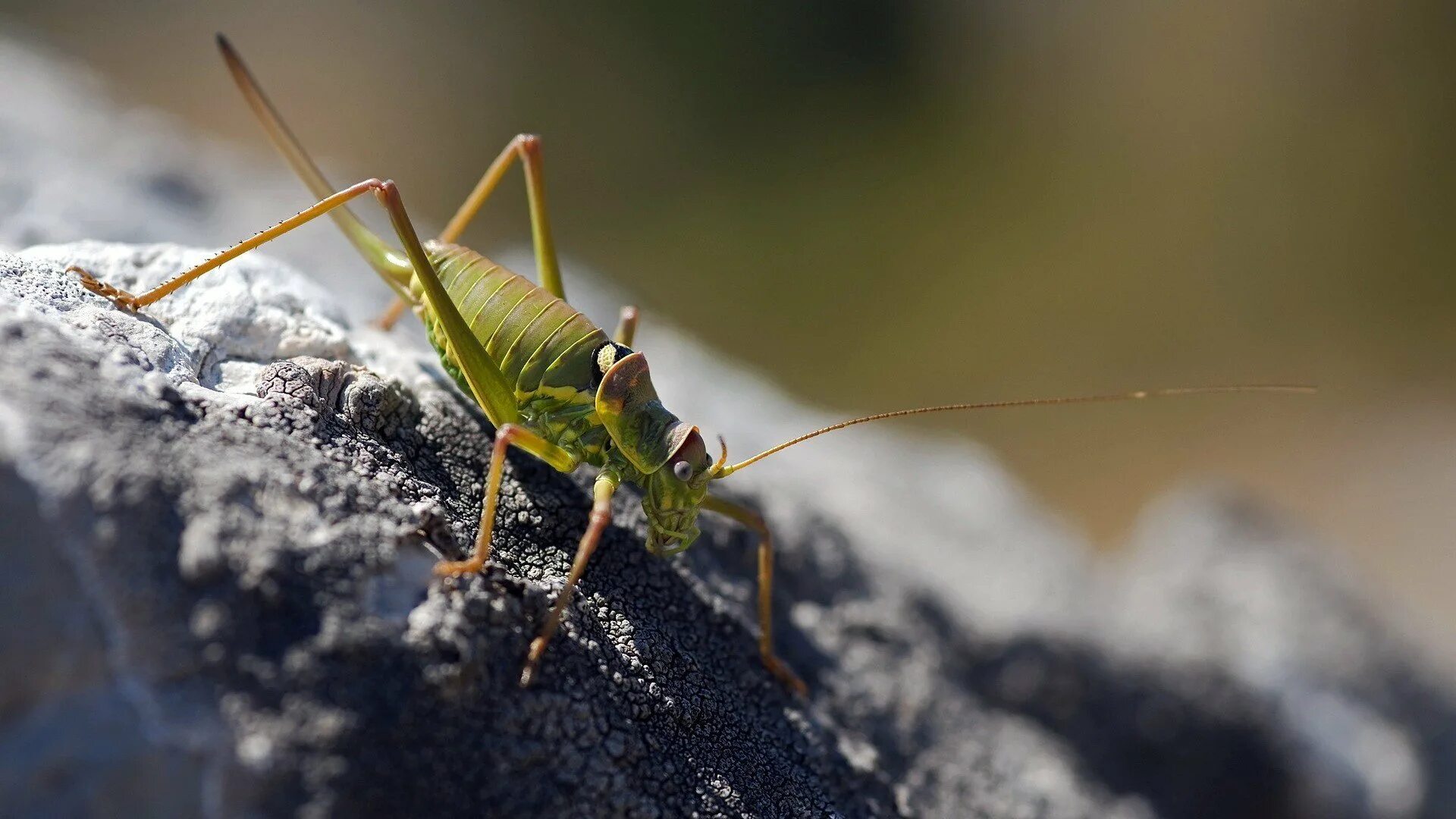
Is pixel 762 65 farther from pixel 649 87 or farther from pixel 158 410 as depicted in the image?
pixel 158 410

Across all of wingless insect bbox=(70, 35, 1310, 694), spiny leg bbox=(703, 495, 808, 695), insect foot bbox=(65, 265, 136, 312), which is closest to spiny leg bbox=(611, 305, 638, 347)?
wingless insect bbox=(70, 35, 1310, 694)

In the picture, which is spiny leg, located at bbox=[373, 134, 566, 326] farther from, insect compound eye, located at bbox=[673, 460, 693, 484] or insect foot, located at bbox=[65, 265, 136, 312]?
insect foot, located at bbox=[65, 265, 136, 312]

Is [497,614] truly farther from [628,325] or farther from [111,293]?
[628,325]

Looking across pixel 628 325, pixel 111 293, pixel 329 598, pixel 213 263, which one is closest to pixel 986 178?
pixel 628 325

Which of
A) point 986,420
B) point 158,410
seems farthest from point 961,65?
point 158,410

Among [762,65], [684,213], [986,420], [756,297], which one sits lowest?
[986,420]

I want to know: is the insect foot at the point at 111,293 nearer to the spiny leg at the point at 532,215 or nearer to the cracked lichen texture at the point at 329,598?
the cracked lichen texture at the point at 329,598

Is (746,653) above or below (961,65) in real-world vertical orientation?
below
